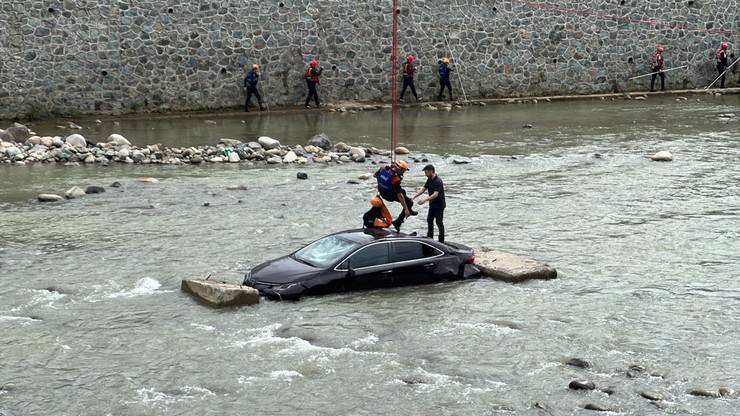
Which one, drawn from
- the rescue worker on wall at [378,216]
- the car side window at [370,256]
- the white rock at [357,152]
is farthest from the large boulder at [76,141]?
the car side window at [370,256]

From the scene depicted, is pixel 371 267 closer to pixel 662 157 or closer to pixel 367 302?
pixel 367 302

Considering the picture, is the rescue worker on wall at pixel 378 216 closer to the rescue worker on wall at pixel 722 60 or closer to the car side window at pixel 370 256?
the car side window at pixel 370 256

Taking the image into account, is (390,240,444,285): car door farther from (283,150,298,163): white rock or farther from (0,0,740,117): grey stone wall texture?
(0,0,740,117): grey stone wall texture

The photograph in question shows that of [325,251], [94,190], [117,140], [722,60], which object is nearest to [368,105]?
[117,140]

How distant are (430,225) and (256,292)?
14.8 feet

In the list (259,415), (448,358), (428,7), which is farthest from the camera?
(428,7)

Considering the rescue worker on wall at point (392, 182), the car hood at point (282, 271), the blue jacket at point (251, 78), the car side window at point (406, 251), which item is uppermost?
the blue jacket at point (251, 78)

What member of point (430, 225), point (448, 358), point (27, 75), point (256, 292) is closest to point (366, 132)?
point (27, 75)

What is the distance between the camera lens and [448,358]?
1457cm

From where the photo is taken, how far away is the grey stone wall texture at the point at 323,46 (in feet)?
111

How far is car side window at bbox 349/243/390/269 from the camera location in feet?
56.1

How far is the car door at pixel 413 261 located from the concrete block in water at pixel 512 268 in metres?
1.01

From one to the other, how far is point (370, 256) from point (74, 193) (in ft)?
31.5

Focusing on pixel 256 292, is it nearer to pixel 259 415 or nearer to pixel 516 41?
pixel 259 415
